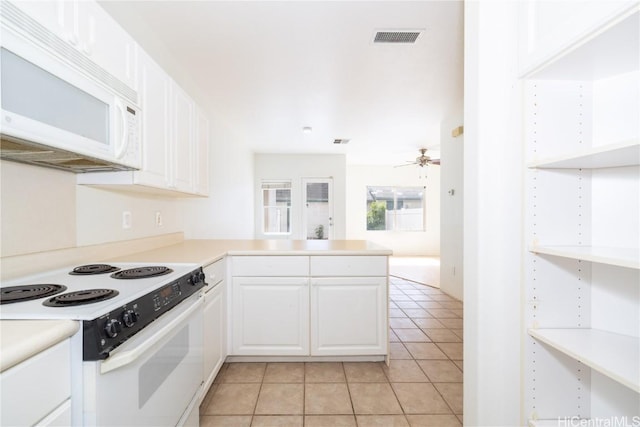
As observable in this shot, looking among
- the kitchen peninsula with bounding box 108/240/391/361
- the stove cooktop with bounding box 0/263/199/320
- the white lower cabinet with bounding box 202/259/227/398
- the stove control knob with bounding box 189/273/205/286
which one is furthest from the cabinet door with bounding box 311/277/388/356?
the stove cooktop with bounding box 0/263/199/320

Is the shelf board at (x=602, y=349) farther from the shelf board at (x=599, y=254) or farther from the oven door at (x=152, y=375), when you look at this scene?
the oven door at (x=152, y=375)

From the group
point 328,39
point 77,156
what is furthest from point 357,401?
point 328,39

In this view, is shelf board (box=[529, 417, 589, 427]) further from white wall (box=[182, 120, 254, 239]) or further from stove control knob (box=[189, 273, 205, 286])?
white wall (box=[182, 120, 254, 239])

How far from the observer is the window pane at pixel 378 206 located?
26.5 ft

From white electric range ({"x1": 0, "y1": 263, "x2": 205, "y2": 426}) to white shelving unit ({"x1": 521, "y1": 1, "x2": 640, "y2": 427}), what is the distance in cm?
139

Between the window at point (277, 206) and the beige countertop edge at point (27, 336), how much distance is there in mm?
5842

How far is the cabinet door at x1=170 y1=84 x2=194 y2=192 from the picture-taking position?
1.89 m

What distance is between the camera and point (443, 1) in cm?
179

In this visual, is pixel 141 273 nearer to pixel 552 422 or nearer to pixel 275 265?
pixel 275 265

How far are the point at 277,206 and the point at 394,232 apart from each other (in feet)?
11.3

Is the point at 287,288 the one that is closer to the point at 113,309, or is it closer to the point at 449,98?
the point at 113,309

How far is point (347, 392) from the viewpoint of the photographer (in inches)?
75.0

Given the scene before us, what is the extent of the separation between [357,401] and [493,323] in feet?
3.72
